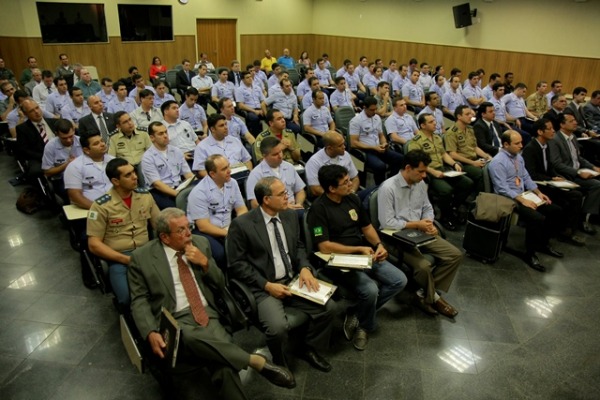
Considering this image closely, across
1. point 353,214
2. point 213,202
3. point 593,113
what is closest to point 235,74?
point 213,202

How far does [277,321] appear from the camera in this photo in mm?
2625

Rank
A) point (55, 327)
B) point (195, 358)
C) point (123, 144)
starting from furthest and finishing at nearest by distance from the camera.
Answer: point (123, 144) → point (55, 327) → point (195, 358)

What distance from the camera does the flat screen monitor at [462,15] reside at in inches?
424

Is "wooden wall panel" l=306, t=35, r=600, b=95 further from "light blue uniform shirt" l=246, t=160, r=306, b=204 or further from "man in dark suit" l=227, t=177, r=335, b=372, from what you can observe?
"man in dark suit" l=227, t=177, r=335, b=372

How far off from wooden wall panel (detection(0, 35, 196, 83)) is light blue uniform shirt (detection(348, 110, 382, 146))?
365 inches

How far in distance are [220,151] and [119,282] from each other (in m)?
2.12

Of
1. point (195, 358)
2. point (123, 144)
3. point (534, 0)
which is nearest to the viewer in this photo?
point (195, 358)

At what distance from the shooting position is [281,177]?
4027mm

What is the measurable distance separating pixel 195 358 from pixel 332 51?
14.9m

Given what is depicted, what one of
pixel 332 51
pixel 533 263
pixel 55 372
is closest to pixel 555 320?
pixel 533 263

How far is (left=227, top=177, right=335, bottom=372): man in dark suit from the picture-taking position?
9.09 feet

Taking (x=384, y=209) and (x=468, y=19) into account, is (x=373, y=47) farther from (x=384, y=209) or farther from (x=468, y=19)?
(x=384, y=209)

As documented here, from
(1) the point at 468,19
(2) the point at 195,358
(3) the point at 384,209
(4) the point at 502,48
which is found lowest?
(2) the point at 195,358

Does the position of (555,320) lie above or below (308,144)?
below
